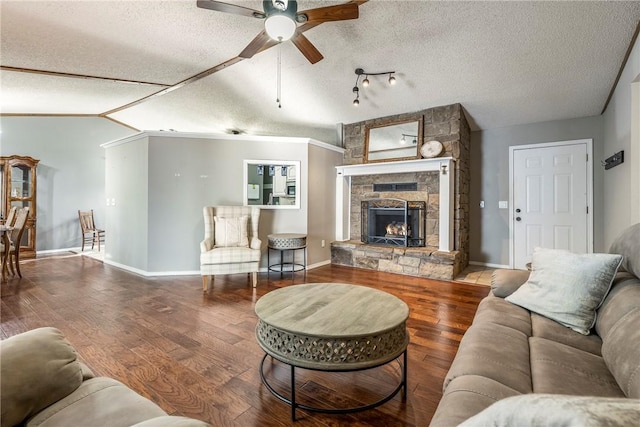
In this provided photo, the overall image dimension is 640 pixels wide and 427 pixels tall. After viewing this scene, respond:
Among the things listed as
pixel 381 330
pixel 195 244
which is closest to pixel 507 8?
pixel 381 330

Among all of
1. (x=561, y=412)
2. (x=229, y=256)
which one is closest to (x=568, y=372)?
(x=561, y=412)

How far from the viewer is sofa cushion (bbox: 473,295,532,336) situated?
153 cm

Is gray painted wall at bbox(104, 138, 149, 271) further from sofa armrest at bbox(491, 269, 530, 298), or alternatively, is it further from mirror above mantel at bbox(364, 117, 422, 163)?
sofa armrest at bbox(491, 269, 530, 298)

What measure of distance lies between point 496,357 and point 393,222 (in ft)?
12.3

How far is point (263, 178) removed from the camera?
4660 mm

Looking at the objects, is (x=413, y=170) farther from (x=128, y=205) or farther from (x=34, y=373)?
(x=128, y=205)

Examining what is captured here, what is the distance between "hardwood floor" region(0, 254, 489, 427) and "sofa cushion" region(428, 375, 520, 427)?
60 centimetres

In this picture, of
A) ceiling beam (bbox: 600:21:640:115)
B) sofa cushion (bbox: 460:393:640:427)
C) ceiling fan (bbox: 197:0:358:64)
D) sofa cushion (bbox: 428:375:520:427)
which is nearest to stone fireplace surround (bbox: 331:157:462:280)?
ceiling beam (bbox: 600:21:640:115)

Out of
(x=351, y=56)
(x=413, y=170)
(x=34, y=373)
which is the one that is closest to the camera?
(x=34, y=373)

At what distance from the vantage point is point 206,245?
148 inches

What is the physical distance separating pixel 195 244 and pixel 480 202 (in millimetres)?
4772

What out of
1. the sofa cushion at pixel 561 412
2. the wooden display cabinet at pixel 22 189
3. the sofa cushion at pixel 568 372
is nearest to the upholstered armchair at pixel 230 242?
the sofa cushion at pixel 568 372

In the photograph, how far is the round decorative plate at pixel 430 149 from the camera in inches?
167

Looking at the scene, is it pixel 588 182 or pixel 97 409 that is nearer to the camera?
pixel 97 409
